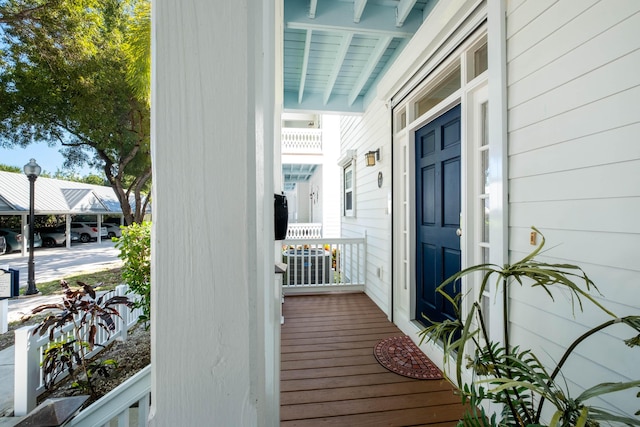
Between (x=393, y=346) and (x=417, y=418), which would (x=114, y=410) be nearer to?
(x=417, y=418)

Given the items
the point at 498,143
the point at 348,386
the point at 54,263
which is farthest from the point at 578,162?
the point at 54,263

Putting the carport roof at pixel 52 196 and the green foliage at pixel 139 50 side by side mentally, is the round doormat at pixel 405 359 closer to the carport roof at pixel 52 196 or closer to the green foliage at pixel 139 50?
the carport roof at pixel 52 196

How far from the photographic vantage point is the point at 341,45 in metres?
3.03

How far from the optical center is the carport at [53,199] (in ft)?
4.87

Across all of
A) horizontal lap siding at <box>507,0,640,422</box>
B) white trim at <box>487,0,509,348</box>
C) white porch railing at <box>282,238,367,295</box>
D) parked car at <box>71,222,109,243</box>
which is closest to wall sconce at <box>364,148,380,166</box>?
white porch railing at <box>282,238,367,295</box>

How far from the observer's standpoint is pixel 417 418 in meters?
1.65

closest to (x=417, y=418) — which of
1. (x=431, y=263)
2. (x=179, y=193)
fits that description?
(x=431, y=263)

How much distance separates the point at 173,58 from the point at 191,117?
94 mm

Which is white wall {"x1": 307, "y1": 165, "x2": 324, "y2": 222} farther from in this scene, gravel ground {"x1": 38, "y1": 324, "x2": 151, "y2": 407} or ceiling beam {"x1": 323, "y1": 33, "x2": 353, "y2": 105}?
gravel ground {"x1": 38, "y1": 324, "x2": 151, "y2": 407}

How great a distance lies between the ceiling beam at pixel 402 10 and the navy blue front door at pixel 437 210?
1.03 meters

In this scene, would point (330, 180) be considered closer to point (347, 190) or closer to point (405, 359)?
point (347, 190)

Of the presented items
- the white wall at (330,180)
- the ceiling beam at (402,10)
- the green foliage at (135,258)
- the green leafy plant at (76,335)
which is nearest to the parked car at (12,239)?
the green leafy plant at (76,335)

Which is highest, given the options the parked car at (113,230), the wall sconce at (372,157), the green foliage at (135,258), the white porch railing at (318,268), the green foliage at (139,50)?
the green foliage at (139,50)

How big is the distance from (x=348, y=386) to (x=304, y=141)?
7.13 meters
